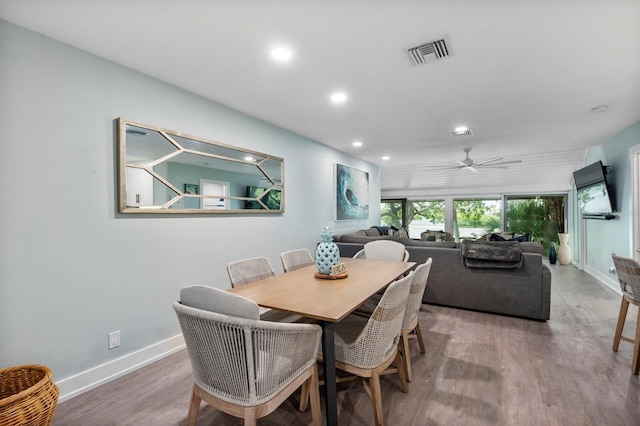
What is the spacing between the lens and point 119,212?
2162mm

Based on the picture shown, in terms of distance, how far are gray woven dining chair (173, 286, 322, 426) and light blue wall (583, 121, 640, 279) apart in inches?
185

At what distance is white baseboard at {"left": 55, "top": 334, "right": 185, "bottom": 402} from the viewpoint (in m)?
1.92

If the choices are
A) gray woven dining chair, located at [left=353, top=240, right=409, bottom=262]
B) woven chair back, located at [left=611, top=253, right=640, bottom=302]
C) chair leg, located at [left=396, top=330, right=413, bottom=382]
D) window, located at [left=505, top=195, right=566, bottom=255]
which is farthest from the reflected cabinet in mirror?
window, located at [left=505, top=195, right=566, bottom=255]

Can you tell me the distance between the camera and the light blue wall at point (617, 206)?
3.79 meters

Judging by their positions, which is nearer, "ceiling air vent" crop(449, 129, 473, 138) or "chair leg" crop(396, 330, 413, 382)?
"chair leg" crop(396, 330, 413, 382)

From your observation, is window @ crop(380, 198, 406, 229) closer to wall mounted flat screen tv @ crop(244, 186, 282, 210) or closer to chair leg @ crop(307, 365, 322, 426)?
wall mounted flat screen tv @ crop(244, 186, 282, 210)

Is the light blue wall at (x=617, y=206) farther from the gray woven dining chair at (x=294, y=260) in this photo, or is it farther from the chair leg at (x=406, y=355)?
the gray woven dining chair at (x=294, y=260)

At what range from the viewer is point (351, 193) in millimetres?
5426

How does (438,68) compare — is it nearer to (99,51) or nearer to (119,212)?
(99,51)

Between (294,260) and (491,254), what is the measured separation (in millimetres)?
2210

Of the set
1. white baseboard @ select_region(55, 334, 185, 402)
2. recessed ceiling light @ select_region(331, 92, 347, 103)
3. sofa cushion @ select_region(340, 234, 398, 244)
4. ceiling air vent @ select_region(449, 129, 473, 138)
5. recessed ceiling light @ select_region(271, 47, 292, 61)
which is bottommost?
white baseboard @ select_region(55, 334, 185, 402)

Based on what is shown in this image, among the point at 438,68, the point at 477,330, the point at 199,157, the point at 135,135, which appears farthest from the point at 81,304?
the point at 477,330

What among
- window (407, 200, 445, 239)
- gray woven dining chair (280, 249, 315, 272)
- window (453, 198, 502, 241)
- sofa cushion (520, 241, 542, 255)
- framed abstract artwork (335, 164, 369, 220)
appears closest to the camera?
gray woven dining chair (280, 249, 315, 272)

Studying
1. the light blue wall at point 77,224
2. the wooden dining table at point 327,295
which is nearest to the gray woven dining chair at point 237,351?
the wooden dining table at point 327,295
